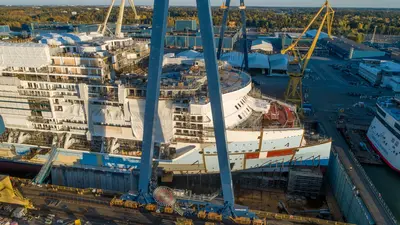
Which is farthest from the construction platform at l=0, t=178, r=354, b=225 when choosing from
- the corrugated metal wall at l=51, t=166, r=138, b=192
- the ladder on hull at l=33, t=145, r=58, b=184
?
the corrugated metal wall at l=51, t=166, r=138, b=192

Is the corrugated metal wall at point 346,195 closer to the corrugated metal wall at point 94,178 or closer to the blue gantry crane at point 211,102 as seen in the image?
the blue gantry crane at point 211,102

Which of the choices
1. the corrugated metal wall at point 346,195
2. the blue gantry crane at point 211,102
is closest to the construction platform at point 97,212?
the blue gantry crane at point 211,102

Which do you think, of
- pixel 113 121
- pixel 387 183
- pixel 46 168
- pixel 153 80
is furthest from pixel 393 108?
pixel 46 168

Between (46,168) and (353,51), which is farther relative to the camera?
(353,51)

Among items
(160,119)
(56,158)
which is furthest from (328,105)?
(56,158)

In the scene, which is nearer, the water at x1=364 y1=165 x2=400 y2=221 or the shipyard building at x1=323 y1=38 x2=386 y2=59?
the water at x1=364 y1=165 x2=400 y2=221

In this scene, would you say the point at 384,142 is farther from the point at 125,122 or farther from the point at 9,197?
the point at 9,197

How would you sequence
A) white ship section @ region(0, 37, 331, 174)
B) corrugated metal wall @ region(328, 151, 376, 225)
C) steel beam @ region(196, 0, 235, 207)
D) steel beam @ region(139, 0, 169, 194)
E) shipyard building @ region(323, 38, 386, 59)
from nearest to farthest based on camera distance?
steel beam @ region(196, 0, 235, 207)
steel beam @ region(139, 0, 169, 194)
corrugated metal wall @ region(328, 151, 376, 225)
white ship section @ region(0, 37, 331, 174)
shipyard building @ region(323, 38, 386, 59)

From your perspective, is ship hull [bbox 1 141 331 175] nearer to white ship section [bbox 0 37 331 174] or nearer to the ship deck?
white ship section [bbox 0 37 331 174]
